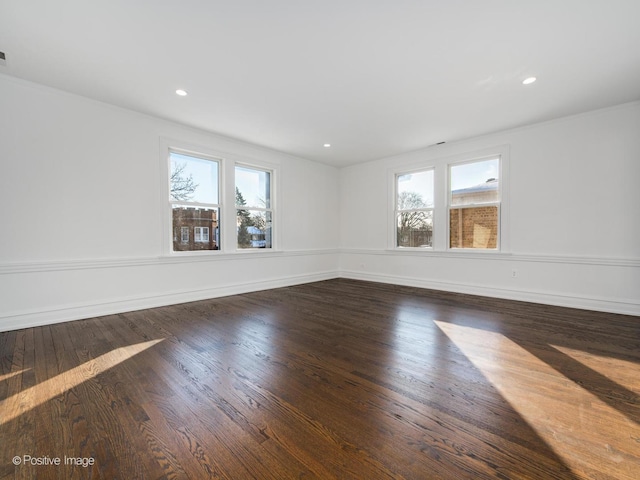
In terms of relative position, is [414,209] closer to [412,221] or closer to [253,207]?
[412,221]

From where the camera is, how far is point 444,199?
5.17 metres

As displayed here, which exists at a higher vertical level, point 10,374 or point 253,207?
point 253,207

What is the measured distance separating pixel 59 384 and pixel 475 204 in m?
5.59

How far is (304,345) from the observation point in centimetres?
256

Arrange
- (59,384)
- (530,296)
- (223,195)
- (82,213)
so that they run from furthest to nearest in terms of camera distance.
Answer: (223,195), (530,296), (82,213), (59,384)

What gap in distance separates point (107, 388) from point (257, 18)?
286cm

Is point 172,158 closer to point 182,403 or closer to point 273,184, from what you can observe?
point 273,184

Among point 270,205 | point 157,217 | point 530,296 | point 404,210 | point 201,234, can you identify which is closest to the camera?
point 157,217

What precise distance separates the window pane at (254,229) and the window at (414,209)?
2.71 meters

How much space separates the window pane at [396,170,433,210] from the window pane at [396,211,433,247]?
0.56 feet

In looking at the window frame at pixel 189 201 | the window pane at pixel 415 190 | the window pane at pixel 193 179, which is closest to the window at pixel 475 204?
the window pane at pixel 415 190

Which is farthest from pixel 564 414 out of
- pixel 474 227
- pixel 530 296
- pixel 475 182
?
pixel 475 182

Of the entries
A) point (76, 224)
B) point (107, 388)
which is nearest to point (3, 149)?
point (76, 224)

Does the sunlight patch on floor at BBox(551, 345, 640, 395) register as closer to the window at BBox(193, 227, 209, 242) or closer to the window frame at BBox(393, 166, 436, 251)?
the window frame at BBox(393, 166, 436, 251)
